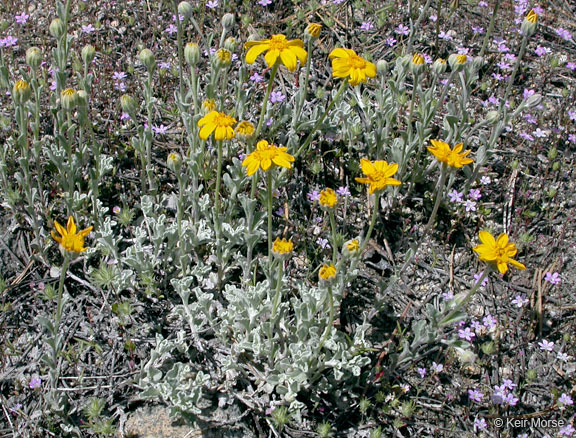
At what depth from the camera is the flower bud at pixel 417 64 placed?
3.79 m

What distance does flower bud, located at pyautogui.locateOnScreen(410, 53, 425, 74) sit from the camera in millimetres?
3789

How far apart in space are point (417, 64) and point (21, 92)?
2627mm

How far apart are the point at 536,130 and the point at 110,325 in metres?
3.89

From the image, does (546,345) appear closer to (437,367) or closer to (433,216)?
(437,367)

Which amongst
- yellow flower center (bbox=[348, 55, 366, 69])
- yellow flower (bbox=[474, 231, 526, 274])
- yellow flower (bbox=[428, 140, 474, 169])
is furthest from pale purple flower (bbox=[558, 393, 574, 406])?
yellow flower center (bbox=[348, 55, 366, 69])

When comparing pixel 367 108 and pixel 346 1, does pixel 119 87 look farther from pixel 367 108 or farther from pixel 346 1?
pixel 346 1

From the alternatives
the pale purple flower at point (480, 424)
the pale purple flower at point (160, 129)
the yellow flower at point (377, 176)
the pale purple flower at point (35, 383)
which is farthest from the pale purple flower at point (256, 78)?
the pale purple flower at point (480, 424)

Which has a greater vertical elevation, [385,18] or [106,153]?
[385,18]

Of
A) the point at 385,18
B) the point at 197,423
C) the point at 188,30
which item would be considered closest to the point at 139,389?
the point at 197,423

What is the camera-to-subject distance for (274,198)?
164 inches

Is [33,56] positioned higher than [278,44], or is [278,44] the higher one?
[278,44]

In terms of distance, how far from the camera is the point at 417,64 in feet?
12.5

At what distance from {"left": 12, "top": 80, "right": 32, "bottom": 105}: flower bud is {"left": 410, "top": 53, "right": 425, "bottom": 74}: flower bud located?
257cm

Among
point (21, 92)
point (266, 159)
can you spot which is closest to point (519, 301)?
point (266, 159)
